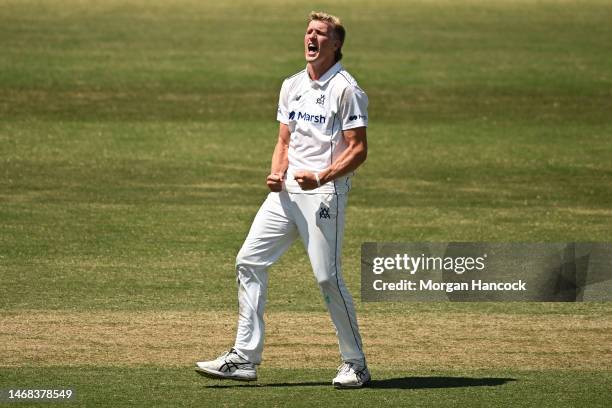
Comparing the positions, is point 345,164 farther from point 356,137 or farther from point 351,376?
point 351,376

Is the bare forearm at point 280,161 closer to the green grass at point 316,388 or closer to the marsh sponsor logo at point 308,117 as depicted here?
the marsh sponsor logo at point 308,117

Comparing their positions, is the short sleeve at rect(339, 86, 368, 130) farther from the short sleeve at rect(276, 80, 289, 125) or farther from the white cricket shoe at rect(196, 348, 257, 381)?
the white cricket shoe at rect(196, 348, 257, 381)

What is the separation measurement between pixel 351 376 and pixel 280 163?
143 centimetres

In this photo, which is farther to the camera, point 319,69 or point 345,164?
point 319,69

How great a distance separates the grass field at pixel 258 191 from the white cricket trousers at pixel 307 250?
0.36 m

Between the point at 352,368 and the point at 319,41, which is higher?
the point at 319,41

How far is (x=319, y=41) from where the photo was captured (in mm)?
8773

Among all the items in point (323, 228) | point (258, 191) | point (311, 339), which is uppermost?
point (323, 228)

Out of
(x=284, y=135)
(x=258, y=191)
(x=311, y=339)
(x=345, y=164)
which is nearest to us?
(x=345, y=164)

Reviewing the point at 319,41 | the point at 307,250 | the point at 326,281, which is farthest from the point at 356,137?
the point at 326,281

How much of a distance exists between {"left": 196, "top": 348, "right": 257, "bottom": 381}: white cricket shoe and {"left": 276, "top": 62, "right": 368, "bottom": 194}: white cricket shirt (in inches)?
44.4

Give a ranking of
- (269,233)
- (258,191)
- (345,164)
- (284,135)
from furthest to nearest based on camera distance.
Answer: (258,191) < (284,135) < (269,233) < (345,164)

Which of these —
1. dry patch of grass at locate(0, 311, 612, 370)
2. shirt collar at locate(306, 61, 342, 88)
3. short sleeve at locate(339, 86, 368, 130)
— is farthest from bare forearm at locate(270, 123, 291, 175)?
dry patch of grass at locate(0, 311, 612, 370)

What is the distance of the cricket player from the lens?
28.6ft
